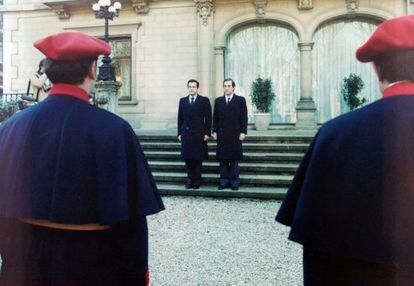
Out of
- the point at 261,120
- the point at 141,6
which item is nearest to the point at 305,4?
the point at 261,120

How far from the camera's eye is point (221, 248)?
4352mm

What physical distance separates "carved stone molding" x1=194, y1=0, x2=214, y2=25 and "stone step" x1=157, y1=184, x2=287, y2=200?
684 cm

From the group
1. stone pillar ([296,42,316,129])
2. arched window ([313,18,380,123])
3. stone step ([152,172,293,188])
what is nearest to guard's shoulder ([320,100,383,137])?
stone step ([152,172,293,188])

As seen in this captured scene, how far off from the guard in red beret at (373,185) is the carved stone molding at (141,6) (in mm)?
12258

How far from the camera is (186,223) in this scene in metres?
5.41

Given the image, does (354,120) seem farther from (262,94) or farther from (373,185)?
(262,94)

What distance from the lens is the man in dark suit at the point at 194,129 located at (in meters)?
7.25

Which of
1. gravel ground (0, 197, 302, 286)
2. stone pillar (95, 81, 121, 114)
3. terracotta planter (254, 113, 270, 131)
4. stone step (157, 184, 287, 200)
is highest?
stone pillar (95, 81, 121, 114)

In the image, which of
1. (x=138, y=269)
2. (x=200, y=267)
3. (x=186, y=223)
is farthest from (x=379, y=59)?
(x=186, y=223)

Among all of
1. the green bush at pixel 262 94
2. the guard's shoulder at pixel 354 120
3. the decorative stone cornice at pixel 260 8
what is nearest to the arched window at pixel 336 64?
the green bush at pixel 262 94

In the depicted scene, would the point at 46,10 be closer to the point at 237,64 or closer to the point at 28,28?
the point at 28,28

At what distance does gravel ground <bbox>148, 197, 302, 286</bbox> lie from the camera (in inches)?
142

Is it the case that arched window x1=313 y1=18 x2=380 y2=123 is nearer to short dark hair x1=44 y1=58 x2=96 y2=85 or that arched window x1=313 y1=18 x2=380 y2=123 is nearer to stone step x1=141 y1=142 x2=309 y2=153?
stone step x1=141 y1=142 x2=309 y2=153

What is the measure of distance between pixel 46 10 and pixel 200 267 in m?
12.8
